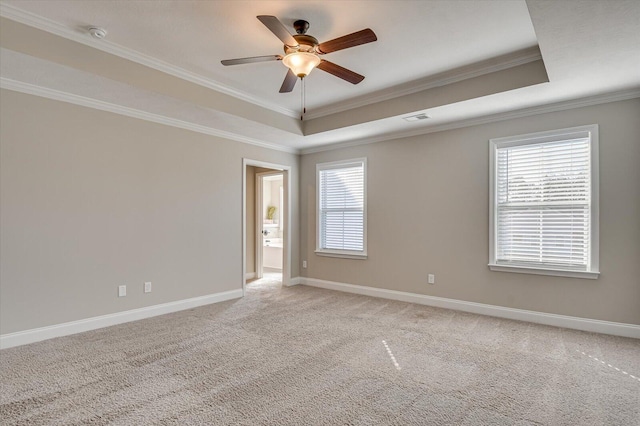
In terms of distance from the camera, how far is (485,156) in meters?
4.50

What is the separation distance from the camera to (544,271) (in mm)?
4047

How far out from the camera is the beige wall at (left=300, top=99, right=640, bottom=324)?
12.0 feet

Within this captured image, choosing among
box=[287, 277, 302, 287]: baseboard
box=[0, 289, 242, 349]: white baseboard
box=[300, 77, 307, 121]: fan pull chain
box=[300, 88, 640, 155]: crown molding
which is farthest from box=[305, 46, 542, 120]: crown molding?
box=[0, 289, 242, 349]: white baseboard

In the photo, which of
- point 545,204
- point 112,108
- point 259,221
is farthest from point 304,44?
point 259,221

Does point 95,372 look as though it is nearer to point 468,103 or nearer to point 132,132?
point 132,132

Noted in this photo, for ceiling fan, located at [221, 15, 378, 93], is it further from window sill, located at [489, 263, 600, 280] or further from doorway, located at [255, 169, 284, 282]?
doorway, located at [255, 169, 284, 282]

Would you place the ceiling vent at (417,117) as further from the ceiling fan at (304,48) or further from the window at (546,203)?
the ceiling fan at (304,48)

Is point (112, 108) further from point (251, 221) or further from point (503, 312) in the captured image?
point (503, 312)

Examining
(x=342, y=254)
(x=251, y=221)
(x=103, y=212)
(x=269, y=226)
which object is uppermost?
(x=103, y=212)

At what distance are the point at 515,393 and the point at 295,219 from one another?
4.59 m

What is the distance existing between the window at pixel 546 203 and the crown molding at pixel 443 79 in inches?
42.5

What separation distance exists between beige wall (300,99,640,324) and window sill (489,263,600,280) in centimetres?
6

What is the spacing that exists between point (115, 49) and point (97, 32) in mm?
282

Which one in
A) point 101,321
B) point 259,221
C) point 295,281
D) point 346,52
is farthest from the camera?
point 259,221
